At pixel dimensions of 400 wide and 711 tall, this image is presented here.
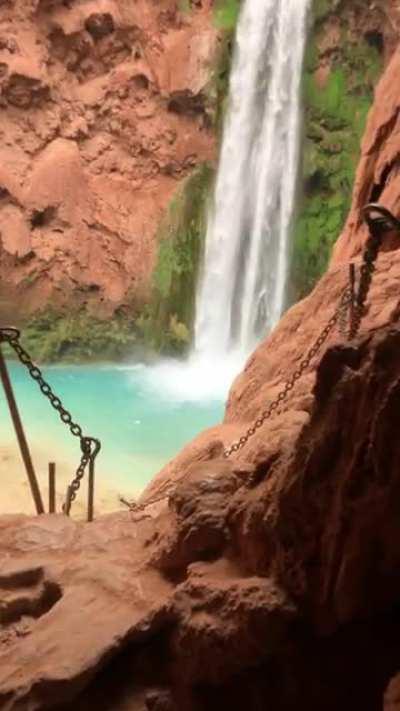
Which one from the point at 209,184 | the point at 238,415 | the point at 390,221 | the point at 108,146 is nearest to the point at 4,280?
the point at 108,146

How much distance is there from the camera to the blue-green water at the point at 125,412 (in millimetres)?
10562

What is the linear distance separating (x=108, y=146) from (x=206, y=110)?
1.83 metres

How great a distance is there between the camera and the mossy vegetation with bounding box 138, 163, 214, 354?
14906 mm

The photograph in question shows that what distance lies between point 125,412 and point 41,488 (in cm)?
336

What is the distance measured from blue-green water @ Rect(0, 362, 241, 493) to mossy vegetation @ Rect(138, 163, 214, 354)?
62cm

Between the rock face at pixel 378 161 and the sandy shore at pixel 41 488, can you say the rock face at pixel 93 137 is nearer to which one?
the sandy shore at pixel 41 488

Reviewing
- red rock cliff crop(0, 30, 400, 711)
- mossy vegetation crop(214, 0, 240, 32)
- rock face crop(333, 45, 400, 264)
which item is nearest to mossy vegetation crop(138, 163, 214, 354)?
mossy vegetation crop(214, 0, 240, 32)

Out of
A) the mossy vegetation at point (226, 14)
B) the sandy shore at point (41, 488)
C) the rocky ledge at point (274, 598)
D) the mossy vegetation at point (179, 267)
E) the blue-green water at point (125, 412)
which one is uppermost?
the mossy vegetation at point (226, 14)

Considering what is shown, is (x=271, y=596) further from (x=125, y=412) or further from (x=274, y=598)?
(x=125, y=412)

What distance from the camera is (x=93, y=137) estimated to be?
14977mm

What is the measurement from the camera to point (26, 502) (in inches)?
338

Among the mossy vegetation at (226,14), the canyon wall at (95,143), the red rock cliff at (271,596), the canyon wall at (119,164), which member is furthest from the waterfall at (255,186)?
the red rock cliff at (271,596)

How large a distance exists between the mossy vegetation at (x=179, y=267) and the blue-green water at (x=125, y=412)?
62 cm

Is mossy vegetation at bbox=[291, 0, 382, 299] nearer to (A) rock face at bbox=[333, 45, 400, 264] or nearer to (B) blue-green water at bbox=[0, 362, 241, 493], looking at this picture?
(B) blue-green water at bbox=[0, 362, 241, 493]
